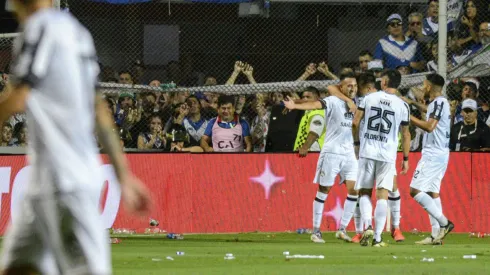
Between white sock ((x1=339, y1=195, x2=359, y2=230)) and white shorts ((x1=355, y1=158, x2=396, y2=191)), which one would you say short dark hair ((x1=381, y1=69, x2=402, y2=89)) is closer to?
white shorts ((x1=355, y1=158, x2=396, y2=191))

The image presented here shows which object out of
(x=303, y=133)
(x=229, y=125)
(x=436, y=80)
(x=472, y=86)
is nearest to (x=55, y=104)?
(x=436, y=80)

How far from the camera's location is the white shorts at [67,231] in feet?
17.1

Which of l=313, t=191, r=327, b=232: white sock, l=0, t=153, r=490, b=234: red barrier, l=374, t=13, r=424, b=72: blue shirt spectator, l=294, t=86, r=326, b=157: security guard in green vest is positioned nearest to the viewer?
l=313, t=191, r=327, b=232: white sock

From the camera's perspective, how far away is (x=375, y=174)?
15.9 m

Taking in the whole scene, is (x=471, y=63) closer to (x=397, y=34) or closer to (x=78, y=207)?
(x=397, y=34)

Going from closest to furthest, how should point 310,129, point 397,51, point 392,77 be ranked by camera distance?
point 392,77, point 310,129, point 397,51

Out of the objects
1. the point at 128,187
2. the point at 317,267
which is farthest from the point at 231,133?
the point at 128,187

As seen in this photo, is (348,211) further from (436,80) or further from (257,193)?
(257,193)

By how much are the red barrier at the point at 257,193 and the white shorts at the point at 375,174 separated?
11.2 ft

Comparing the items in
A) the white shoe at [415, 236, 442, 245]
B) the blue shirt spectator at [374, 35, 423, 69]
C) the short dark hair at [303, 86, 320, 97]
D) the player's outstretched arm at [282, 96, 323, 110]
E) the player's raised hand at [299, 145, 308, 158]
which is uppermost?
the blue shirt spectator at [374, 35, 423, 69]

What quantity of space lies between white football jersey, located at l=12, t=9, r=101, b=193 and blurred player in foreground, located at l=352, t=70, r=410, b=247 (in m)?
10.5

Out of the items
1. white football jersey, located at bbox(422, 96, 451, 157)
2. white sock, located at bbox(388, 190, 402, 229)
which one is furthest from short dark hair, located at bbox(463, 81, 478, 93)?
white sock, located at bbox(388, 190, 402, 229)

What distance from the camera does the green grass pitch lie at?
1165 cm

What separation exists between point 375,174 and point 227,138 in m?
4.35
